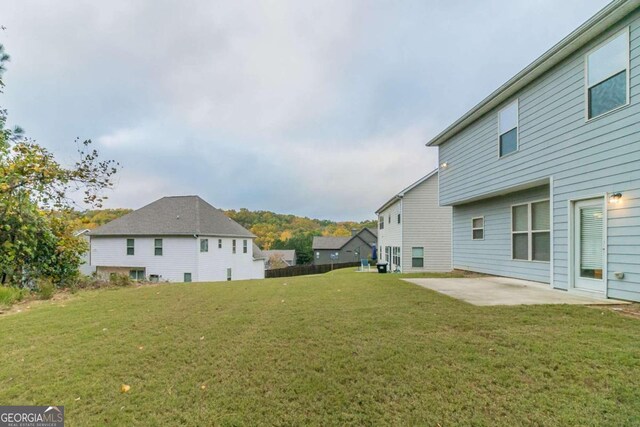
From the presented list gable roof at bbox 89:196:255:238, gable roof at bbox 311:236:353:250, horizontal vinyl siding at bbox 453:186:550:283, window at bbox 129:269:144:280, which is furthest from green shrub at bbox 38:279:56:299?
gable roof at bbox 311:236:353:250

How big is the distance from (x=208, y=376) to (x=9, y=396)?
1.72 meters

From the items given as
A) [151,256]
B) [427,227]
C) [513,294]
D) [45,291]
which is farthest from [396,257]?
[151,256]

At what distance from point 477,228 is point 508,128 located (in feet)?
12.6

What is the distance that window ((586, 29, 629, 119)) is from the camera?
539cm

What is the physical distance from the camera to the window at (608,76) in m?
5.39

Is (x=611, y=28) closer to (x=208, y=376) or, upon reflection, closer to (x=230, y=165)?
(x=208, y=376)

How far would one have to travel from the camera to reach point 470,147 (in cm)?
1040

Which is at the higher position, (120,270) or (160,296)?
(160,296)

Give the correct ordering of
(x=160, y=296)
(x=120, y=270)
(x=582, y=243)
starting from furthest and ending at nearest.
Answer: (x=120, y=270) → (x=160, y=296) → (x=582, y=243)

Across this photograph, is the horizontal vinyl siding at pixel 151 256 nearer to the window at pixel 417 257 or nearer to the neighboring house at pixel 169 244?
the neighboring house at pixel 169 244

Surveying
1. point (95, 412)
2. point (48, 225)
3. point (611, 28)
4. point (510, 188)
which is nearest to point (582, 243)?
point (510, 188)

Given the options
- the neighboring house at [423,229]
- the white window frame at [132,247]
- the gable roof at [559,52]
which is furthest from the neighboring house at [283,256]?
the gable roof at [559,52]

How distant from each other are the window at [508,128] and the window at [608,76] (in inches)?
85.2

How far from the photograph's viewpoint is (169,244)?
21.7 metres
